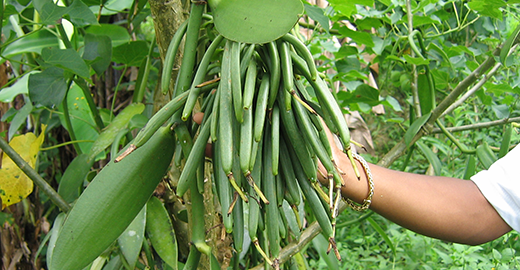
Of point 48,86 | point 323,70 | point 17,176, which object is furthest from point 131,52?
point 323,70

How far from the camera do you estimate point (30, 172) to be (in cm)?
63

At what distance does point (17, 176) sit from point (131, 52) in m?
0.33

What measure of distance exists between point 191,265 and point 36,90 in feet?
1.43

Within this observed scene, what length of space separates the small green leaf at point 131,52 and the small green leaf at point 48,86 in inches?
6.7

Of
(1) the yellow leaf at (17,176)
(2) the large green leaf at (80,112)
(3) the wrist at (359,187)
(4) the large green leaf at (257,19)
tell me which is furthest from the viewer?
(2) the large green leaf at (80,112)

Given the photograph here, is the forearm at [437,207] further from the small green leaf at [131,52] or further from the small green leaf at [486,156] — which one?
the small green leaf at [131,52]

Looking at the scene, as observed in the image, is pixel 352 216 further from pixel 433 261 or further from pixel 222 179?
pixel 222 179

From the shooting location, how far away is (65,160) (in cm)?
138

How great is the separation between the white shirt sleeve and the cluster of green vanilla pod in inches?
15.2

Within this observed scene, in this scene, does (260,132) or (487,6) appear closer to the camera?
(260,132)

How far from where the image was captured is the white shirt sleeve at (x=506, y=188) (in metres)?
0.62

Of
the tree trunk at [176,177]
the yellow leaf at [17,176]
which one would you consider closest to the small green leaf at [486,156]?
the tree trunk at [176,177]

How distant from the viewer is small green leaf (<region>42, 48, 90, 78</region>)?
0.62 meters

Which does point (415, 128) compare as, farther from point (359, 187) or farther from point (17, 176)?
point (17, 176)
